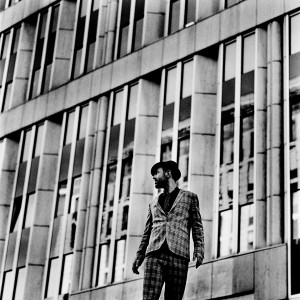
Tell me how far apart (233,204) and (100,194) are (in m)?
8.02

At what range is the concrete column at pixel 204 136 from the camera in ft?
102

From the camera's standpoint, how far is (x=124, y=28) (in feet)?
126

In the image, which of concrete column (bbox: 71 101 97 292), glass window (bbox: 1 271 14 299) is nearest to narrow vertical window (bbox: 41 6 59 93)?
concrete column (bbox: 71 101 97 292)

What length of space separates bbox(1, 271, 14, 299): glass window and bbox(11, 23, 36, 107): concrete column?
8928mm

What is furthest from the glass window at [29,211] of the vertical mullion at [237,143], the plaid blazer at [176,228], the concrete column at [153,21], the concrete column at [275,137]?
the plaid blazer at [176,228]

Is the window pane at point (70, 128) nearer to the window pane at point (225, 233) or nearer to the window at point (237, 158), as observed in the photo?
the window at point (237, 158)

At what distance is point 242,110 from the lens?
30625mm

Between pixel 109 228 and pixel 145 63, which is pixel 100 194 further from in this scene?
pixel 145 63

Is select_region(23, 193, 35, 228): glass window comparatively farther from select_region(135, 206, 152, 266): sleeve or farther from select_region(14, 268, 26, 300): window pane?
select_region(135, 206, 152, 266): sleeve

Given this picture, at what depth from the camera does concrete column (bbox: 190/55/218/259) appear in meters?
31.1

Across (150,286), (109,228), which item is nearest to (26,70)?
(109,228)

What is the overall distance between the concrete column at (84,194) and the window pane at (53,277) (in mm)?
1390

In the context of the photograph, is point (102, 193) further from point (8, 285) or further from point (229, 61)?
point (229, 61)

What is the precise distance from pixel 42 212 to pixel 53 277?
3284 millimetres
